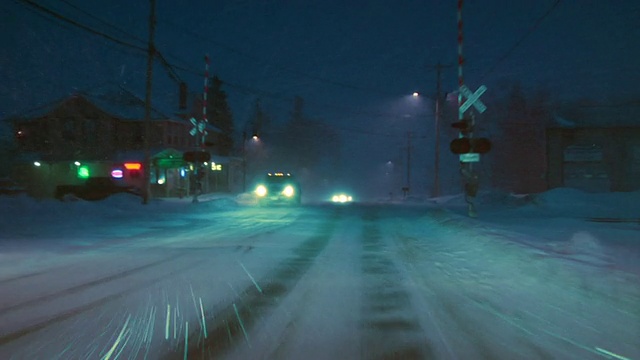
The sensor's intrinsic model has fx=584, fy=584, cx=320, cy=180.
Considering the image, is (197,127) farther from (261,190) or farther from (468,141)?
(468,141)

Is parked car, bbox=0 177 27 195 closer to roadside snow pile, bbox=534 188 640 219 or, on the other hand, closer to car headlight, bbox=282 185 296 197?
car headlight, bbox=282 185 296 197

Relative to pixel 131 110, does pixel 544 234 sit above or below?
below

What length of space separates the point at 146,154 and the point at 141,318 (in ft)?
80.8

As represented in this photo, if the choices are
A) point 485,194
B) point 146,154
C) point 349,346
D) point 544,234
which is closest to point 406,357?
point 349,346

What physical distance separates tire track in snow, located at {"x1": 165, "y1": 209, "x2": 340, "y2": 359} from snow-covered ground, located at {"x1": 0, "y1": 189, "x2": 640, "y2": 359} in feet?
0.09

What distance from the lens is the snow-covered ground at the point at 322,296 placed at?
19.7ft

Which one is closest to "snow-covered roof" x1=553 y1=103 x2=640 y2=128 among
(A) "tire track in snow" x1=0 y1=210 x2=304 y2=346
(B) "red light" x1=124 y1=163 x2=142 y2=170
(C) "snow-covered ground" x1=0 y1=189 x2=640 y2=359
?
(C) "snow-covered ground" x1=0 y1=189 x2=640 y2=359

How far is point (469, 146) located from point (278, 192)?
19243 mm

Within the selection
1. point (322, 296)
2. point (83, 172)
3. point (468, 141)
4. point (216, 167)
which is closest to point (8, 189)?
point (83, 172)

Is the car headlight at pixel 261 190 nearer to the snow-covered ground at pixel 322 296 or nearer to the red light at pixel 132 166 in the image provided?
the red light at pixel 132 166

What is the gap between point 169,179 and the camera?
56219 mm

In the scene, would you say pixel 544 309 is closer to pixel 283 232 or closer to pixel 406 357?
pixel 406 357

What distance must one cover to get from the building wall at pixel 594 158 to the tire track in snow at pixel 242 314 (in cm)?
4164

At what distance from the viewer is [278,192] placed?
123 feet
